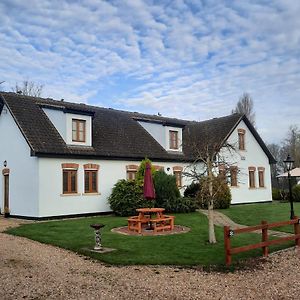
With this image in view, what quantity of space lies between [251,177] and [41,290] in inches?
944

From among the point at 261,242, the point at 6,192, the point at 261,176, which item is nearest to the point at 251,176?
the point at 261,176

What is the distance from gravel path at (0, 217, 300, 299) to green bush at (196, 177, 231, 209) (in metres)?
3.14

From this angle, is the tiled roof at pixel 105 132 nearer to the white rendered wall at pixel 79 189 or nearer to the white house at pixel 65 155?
the white house at pixel 65 155

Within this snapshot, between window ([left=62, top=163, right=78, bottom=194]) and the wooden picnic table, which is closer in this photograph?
the wooden picnic table

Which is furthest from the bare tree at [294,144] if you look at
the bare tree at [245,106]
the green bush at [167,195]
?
the green bush at [167,195]

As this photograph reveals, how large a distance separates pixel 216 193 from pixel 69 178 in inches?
384

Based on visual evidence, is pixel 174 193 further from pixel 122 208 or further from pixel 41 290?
pixel 41 290

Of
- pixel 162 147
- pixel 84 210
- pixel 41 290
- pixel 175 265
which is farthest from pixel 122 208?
pixel 41 290

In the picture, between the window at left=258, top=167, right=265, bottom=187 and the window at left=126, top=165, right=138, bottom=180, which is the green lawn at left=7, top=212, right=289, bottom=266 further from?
the window at left=258, top=167, right=265, bottom=187

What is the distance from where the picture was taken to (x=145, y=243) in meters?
11.6

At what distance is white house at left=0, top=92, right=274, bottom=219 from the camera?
18.5 m

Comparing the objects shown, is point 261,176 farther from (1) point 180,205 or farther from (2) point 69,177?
(2) point 69,177

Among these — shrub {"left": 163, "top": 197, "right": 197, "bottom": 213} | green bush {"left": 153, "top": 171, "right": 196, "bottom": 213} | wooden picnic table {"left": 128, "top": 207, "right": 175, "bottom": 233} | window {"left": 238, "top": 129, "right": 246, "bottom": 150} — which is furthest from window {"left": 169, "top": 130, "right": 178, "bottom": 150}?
wooden picnic table {"left": 128, "top": 207, "right": 175, "bottom": 233}

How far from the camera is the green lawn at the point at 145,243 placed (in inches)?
377
